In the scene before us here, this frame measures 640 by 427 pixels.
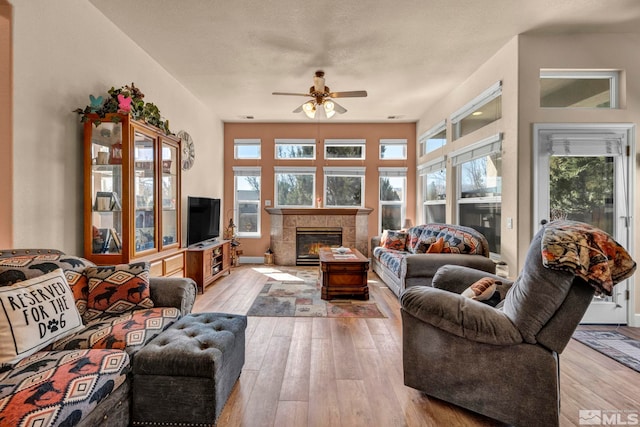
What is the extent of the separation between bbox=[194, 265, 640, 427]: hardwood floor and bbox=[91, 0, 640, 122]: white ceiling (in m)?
3.11

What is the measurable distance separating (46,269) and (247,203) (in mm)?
4897

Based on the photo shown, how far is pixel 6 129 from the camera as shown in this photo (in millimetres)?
2104

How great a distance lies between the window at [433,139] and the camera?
523 cm

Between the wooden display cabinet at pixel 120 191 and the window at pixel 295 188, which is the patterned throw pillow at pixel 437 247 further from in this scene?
the wooden display cabinet at pixel 120 191

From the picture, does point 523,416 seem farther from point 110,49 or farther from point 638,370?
point 110,49

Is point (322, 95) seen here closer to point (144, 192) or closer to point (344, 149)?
point (144, 192)

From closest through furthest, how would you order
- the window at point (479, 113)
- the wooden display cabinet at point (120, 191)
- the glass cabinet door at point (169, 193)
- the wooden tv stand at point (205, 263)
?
the wooden display cabinet at point (120, 191) < the glass cabinet door at point (169, 193) < the window at point (479, 113) < the wooden tv stand at point (205, 263)

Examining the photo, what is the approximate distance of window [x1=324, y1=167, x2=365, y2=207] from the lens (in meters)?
6.64

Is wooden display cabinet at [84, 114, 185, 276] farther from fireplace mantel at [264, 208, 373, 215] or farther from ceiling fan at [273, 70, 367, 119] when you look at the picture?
fireplace mantel at [264, 208, 373, 215]

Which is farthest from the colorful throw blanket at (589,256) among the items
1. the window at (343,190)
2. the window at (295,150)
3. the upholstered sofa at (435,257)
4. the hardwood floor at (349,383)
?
the window at (295,150)

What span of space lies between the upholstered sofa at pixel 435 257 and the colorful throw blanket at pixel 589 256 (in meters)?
1.97

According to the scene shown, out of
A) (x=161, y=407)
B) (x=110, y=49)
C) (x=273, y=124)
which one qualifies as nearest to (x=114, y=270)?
(x=161, y=407)

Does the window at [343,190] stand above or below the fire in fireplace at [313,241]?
above

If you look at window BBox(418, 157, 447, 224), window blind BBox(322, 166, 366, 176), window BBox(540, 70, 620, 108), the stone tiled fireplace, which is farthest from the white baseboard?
window BBox(540, 70, 620, 108)
